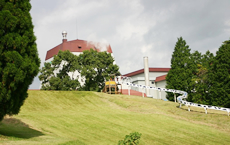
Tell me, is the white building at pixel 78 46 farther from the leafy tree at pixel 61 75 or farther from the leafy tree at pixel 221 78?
the leafy tree at pixel 221 78

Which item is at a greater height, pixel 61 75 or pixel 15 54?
pixel 61 75

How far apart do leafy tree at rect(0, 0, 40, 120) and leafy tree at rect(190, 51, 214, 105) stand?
3421cm

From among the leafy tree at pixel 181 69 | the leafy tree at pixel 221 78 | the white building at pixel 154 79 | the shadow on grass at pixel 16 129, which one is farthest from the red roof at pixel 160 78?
the shadow on grass at pixel 16 129

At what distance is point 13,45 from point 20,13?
232 cm

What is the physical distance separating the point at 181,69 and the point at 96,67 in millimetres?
15918

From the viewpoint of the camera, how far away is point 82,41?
3071 inches

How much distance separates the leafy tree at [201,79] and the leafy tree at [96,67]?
15.1 metres

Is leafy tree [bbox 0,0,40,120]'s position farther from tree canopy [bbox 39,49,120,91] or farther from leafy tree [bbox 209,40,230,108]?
tree canopy [bbox 39,49,120,91]

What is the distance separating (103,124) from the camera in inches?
1039

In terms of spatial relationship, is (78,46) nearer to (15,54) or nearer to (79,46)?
(79,46)

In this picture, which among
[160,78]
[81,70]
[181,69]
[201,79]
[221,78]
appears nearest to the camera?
[221,78]

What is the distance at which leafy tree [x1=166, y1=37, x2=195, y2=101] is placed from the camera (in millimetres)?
51625

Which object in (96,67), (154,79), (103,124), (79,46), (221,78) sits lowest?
(103,124)

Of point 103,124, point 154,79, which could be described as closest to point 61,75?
point 154,79
